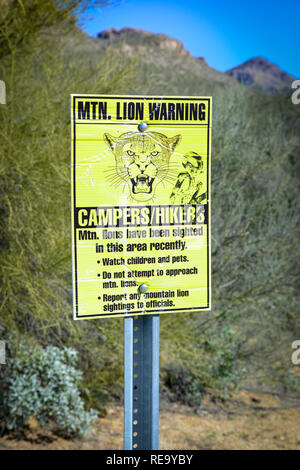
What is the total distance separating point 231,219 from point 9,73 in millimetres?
3480

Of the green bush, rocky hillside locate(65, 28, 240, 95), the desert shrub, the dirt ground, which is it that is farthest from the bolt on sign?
rocky hillside locate(65, 28, 240, 95)

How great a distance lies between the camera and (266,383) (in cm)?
696

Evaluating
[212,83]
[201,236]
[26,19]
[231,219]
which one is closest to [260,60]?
[212,83]

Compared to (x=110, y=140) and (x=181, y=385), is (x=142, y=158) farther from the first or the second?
(x=181, y=385)

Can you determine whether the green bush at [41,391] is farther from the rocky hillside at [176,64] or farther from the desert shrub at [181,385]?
the rocky hillside at [176,64]

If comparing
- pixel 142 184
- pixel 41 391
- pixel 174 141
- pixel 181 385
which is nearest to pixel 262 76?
pixel 181 385

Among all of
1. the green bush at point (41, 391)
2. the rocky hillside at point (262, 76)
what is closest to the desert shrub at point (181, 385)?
the green bush at point (41, 391)

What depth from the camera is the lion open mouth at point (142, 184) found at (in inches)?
76.8

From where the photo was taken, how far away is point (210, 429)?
236 inches

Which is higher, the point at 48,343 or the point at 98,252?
the point at 98,252

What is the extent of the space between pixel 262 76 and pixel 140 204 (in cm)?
1874

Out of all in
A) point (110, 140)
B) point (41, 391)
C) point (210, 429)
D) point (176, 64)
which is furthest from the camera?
point (176, 64)

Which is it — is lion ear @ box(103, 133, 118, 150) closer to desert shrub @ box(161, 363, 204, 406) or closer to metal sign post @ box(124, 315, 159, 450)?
metal sign post @ box(124, 315, 159, 450)

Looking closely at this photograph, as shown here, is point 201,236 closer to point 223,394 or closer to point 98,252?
point 98,252
